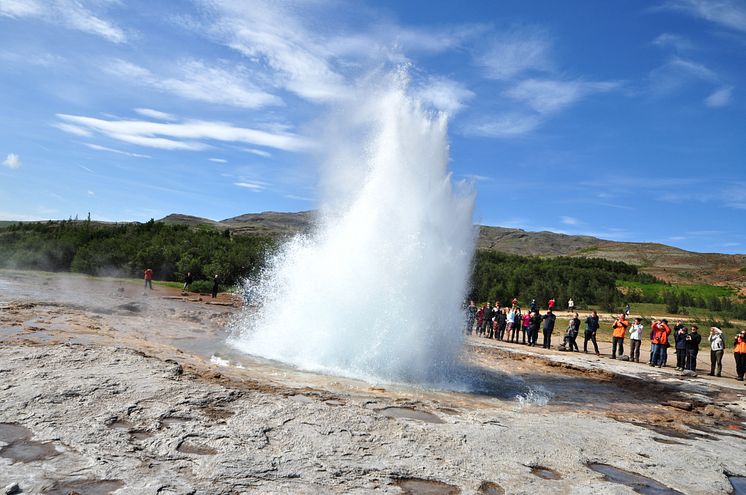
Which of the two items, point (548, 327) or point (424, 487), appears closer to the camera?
point (424, 487)

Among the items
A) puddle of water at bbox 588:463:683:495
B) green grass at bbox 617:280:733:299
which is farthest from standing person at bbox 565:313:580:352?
green grass at bbox 617:280:733:299

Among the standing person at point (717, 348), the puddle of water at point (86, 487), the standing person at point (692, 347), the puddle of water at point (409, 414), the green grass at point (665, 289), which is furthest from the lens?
the green grass at point (665, 289)

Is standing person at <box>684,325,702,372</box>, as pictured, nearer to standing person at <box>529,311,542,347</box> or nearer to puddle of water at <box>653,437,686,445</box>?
standing person at <box>529,311,542,347</box>

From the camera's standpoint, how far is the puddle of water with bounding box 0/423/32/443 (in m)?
4.46

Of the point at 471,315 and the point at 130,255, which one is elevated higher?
the point at 130,255

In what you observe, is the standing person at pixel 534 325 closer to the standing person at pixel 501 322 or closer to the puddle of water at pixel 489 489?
the standing person at pixel 501 322

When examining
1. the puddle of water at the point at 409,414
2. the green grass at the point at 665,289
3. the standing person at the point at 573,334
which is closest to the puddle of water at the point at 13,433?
the puddle of water at the point at 409,414

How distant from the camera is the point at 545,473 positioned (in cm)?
505

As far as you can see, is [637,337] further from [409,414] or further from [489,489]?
[489,489]

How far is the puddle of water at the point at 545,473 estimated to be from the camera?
4.94 m

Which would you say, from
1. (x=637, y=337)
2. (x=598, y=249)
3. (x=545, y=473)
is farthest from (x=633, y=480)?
(x=598, y=249)

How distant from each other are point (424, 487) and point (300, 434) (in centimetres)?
154

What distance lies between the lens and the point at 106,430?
4879 mm

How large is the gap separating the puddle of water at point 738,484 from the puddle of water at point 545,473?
76.0 inches
